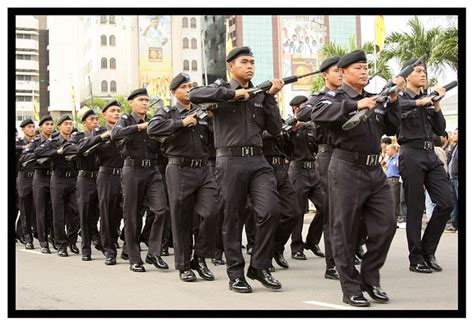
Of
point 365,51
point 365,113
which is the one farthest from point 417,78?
point 365,51

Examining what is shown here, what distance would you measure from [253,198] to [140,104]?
304cm

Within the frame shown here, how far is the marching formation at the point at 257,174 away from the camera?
769 centimetres

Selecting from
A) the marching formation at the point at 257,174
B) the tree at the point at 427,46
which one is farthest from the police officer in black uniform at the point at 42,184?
the tree at the point at 427,46

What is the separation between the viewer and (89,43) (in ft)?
386

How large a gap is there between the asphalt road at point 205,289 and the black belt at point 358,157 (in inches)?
48.3

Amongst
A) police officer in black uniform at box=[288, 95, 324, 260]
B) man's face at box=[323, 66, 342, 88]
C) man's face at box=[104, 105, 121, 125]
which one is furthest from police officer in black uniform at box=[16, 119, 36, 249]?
man's face at box=[323, 66, 342, 88]

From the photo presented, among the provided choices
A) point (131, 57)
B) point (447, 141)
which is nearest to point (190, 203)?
point (447, 141)

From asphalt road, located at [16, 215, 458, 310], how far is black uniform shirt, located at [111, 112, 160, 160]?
142 centimetres

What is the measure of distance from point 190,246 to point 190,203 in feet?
1.54

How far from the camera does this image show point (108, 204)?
1174 cm

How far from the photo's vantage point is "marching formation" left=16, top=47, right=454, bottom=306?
769 centimetres

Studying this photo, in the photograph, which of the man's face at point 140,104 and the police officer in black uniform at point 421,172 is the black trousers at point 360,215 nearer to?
the police officer in black uniform at point 421,172

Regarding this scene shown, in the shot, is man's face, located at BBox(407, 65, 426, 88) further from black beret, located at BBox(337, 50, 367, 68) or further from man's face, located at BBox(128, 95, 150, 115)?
man's face, located at BBox(128, 95, 150, 115)

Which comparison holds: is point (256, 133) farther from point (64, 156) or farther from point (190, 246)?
point (64, 156)
